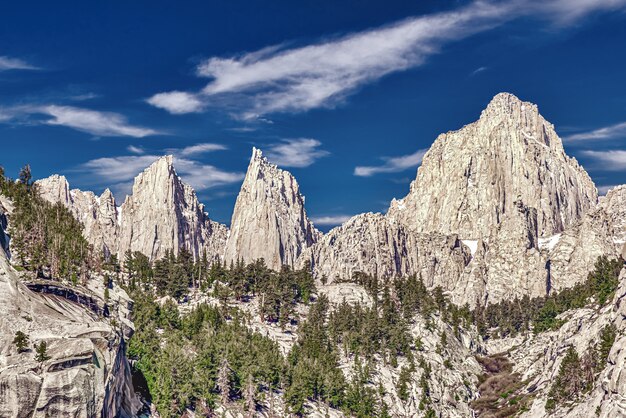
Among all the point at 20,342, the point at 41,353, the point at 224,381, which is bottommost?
the point at 224,381

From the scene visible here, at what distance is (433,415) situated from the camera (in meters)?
161

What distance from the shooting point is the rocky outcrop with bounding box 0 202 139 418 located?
3120 inches

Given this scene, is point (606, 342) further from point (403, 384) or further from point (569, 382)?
point (403, 384)

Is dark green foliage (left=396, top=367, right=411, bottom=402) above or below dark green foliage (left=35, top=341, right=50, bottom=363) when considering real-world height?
below

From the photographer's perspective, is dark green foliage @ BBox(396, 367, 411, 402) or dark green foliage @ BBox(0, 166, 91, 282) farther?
dark green foliage @ BBox(396, 367, 411, 402)

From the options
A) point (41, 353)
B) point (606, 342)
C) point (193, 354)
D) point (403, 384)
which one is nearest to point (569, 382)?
point (606, 342)

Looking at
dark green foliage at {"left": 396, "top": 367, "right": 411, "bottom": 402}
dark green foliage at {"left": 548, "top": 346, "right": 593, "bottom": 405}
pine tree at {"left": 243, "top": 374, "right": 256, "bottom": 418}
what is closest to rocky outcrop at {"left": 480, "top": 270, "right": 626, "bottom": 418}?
dark green foliage at {"left": 548, "top": 346, "right": 593, "bottom": 405}

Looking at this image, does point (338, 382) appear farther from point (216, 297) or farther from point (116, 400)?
point (116, 400)

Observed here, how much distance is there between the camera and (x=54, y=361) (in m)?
82.6

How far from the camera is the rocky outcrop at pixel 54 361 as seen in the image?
79.2m

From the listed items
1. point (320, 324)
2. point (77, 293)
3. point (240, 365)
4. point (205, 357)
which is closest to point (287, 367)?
point (240, 365)

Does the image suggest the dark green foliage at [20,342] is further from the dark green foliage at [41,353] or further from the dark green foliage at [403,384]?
the dark green foliage at [403,384]

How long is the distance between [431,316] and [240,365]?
76201 millimetres

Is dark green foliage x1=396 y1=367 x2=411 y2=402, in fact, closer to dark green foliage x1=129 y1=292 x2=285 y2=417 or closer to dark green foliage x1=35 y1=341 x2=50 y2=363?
dark green foliage x1=129 y1=292 x2=285 y2=417
